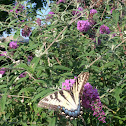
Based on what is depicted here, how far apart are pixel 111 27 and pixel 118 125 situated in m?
1.59

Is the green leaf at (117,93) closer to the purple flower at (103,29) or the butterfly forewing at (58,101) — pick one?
the butterfly forewing at (58,101)

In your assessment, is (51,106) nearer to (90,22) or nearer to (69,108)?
(69,108)

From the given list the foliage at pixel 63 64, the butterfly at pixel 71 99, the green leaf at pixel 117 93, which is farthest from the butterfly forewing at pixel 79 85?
the green leaf at pixel 117 93

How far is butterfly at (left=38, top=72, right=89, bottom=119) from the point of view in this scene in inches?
73.2

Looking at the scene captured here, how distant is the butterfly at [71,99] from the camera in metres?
1.86

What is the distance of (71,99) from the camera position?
6.32 ft

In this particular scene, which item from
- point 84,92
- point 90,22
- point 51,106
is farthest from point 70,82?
point 90,22

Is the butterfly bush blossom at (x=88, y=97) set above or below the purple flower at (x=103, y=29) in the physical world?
below

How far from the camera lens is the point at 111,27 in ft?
10.5

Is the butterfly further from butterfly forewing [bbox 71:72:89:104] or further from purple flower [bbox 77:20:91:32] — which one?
purple flower [bbox 77:20:91:32]

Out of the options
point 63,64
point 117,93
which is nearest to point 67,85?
point 117,93

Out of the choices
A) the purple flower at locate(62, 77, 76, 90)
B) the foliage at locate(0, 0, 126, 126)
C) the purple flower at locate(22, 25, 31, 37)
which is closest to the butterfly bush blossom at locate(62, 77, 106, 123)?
the purple flower at locate(62, 77, 76, 90)

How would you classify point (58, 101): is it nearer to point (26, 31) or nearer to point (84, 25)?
point (84, 25)

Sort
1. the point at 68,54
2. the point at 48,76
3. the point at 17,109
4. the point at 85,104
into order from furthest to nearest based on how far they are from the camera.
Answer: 1. the point at 17,109
2. the point at 68,54
3. the point at 48,76
4. the point at 85,104
